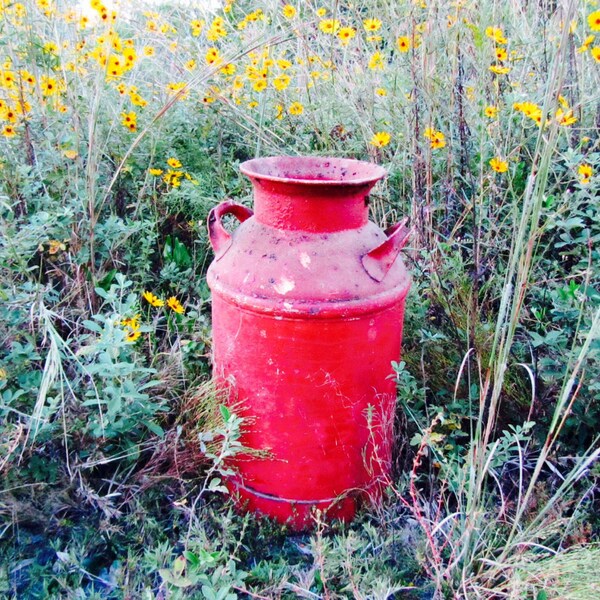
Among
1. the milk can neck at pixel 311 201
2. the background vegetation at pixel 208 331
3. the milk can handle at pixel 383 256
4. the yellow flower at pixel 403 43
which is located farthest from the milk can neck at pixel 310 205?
the yellow flower at pixel 403 43

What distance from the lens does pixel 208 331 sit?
2.59m

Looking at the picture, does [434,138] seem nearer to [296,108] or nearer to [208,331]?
[296,108]

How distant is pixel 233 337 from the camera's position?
1991mm

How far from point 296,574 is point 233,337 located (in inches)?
28.1

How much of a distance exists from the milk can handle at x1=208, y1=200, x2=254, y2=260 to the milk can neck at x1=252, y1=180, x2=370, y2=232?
192mm

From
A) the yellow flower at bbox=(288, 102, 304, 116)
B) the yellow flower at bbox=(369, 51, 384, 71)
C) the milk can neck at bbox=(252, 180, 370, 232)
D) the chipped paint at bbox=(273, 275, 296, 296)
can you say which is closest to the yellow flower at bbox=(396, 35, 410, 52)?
the yellow flower at bbox=(369, 51, 384, 71)

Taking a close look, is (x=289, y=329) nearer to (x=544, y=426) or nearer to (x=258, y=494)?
(x=258, y=494)

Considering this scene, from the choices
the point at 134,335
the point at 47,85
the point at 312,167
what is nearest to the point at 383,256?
the point at 312,167

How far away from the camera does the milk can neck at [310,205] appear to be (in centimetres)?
185

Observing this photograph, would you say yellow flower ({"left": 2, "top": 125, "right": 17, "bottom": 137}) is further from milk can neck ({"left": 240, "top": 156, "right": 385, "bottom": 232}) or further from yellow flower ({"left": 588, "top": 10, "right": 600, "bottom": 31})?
yellow flower ({"left": 588, "top": 10, "right": 600, "bottom": 31})

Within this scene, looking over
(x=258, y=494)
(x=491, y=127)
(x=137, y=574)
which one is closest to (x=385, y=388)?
(x=258, y=494)

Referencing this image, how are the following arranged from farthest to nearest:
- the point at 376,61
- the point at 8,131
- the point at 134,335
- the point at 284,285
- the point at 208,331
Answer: the point at 376,61, the point at 8,131, the point at 208,331, the point at 134,335, the point at 284,285

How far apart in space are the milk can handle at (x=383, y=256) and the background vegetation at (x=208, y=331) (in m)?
0.35

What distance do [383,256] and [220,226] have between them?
0.57 m
